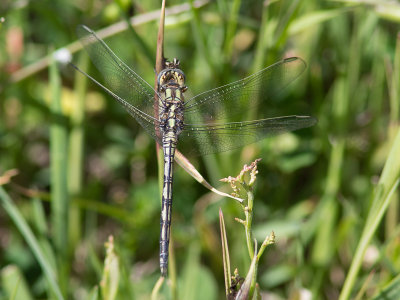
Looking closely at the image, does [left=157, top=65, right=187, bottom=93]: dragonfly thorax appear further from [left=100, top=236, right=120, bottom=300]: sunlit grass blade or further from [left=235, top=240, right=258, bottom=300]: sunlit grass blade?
[left=235, top=240, right=258, bottom=300]: sunlit grass blade

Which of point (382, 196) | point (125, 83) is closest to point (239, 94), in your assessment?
point (125, 83)

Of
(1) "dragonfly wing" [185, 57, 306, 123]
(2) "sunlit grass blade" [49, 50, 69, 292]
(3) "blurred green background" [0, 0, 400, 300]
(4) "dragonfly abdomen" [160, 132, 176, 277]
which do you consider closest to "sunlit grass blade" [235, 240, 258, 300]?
(4) "dragonfly abdomen" [160, 132, 176, 277]

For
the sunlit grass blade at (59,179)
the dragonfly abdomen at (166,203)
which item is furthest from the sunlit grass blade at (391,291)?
the sunlit grass blade at (59,179)

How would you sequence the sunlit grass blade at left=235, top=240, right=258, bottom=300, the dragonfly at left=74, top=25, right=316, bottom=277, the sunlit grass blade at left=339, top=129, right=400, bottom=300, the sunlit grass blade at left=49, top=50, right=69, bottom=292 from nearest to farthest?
the sunlit grass blade at left=235, top=240, right=258, bottom=300
the sunlit grass blade at left=339, top=129, right=400, bottom=300
the dragonfly at left=74, top=25, right=316, bottom=277
the sunlit grass blade at left=49, top=50, right=69, bottom=292

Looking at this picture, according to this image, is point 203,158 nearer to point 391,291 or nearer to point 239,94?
→ point 239,94

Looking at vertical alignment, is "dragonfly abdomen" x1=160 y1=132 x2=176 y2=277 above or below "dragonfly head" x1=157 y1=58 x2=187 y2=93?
below

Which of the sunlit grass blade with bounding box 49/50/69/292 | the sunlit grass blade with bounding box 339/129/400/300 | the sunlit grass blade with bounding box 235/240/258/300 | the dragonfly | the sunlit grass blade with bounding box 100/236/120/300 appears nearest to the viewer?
the sunlit grass blade with bounding box 235/240/258/300
